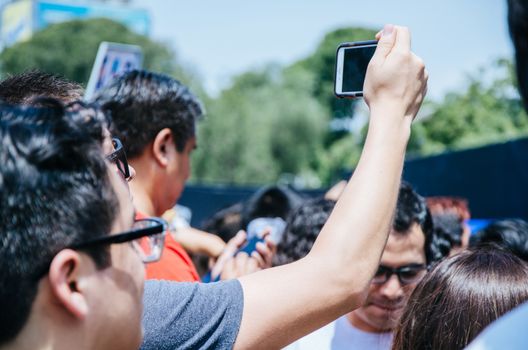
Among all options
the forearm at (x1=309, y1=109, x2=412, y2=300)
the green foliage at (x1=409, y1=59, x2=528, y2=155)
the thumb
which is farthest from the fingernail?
the green foliage at (x1=409, y1=59, x2=528, y2=155)

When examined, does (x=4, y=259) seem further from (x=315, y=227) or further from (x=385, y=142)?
(x=315, y=227)

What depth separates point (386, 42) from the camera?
1412mm

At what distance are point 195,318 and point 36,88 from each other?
0.71 meters

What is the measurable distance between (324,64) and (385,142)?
198 ft

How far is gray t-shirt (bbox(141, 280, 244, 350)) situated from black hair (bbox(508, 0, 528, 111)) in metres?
0.70

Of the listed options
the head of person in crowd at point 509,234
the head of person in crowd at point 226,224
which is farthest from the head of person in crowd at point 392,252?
the head of person in crowd at point 226,224

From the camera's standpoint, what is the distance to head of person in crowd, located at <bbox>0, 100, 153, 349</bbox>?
3.37 feet

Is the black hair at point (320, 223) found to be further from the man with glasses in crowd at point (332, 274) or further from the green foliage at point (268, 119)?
the green foliage at point (268, 119)

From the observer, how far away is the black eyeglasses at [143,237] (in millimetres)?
1076

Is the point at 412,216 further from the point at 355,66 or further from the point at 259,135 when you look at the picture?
the point at 259,135

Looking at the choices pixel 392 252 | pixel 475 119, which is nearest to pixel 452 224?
pixel 392 252

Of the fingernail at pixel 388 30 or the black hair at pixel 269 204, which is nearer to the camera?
the fingernail at pixel 388 30

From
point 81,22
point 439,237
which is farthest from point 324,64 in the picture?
point 439,237

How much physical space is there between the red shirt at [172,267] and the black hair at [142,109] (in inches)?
13.3
